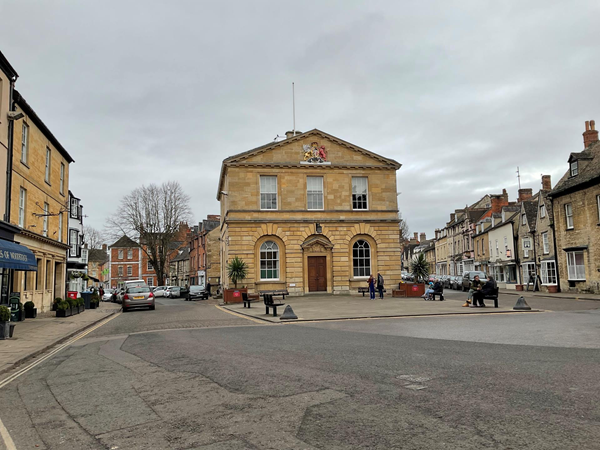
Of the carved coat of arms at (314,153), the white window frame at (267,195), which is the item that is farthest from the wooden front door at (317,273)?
the carved coat of arms at (314,153)

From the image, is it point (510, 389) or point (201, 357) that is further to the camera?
point (201, 357)

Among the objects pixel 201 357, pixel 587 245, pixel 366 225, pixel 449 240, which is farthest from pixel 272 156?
pixel 449 240

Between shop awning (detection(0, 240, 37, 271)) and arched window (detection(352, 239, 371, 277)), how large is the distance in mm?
23204

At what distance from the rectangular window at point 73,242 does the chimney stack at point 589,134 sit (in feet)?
134

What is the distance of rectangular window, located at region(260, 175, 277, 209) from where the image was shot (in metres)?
36.4

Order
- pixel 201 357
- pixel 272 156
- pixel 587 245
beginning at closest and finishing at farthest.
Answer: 1. pixel 201 357
2. pixel 587 245
3. pixel 272 156

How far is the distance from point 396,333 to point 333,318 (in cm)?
548

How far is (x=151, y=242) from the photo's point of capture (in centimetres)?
5547

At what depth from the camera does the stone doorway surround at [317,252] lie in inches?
1420

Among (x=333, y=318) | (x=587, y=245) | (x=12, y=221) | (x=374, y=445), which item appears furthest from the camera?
(x=587, y=245)

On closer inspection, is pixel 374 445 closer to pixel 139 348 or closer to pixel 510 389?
pixel 510 389

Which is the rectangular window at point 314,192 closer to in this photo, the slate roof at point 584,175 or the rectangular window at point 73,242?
the slate roof at point 584,175

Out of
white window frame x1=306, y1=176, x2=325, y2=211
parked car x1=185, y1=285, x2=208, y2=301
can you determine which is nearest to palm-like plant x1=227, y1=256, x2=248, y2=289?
white window frame x1=306, y1=176, x2=325, y2=211

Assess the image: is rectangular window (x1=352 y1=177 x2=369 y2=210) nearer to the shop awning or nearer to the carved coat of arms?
the carved coat of arms
